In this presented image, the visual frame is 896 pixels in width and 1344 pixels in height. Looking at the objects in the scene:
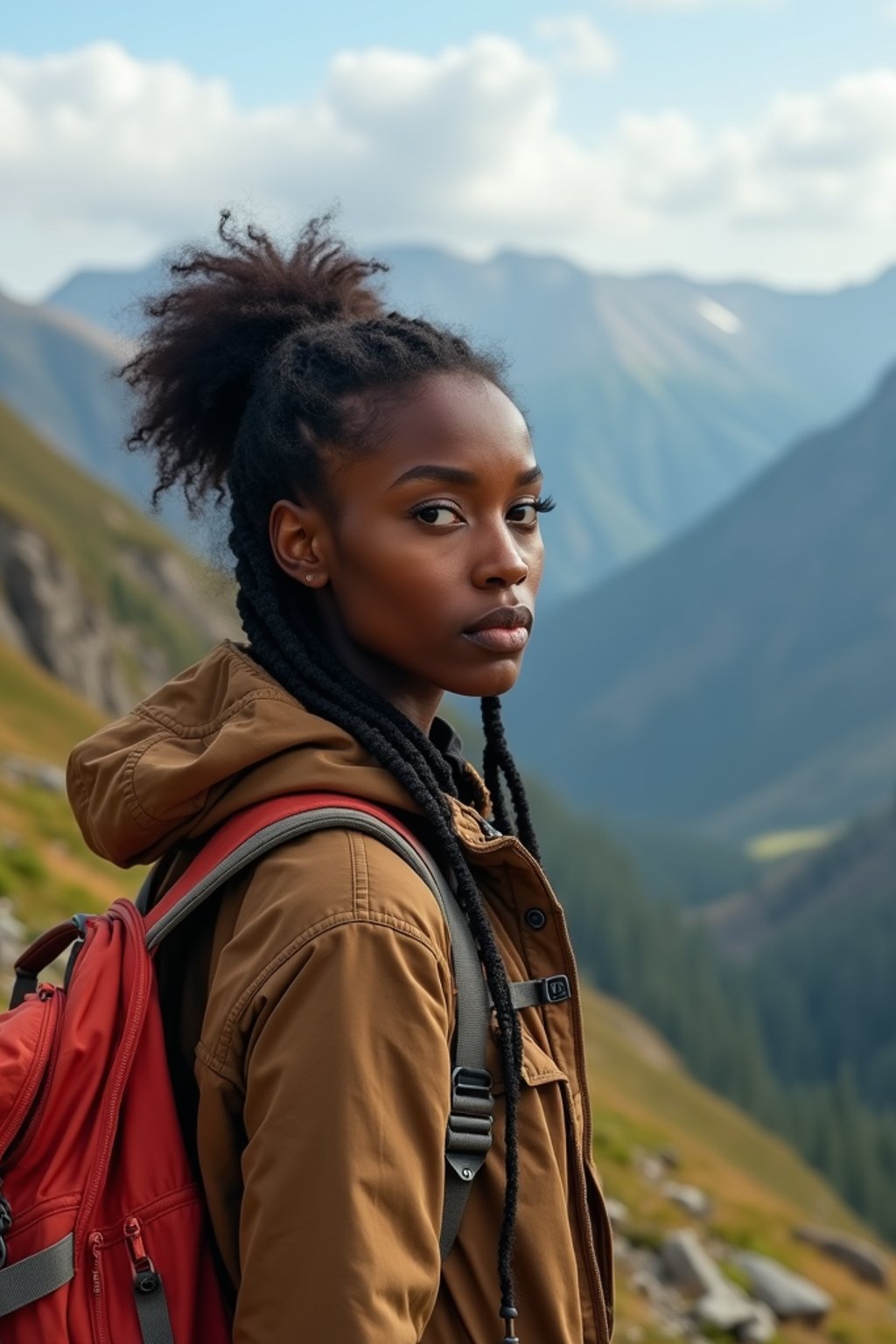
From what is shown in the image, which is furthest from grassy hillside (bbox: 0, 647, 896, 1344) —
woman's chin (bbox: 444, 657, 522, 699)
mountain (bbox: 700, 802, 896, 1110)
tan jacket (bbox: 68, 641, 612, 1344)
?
mountain (bbox: 700, 802, 896, 1110)

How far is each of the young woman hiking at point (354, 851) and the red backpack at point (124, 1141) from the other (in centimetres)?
6

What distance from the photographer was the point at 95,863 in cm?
2236

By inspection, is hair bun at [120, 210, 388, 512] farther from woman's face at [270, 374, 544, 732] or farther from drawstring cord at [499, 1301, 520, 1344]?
drawstring cord at [499, 1301, 520, 1344]

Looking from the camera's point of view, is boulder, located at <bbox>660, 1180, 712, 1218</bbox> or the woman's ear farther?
boulder, located at <bbox>660, 1180, 712, 1218</bbox>

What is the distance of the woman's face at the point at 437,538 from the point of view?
10.9ft

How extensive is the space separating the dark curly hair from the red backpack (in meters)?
0.13

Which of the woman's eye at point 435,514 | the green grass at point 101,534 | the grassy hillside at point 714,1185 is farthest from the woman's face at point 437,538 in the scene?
the green grass at point 101,534

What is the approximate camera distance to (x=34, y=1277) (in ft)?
9.04

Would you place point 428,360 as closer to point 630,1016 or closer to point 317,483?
point 317,483

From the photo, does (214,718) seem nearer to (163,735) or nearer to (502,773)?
(163,735)

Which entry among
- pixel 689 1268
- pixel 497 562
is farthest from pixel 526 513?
pixel 689 1268

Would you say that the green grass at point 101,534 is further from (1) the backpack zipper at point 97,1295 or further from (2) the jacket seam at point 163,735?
(1) the backpack zipper at point 97,1295

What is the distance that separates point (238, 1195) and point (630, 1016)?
374 feet

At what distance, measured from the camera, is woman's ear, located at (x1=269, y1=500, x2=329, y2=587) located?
11.3 ft
